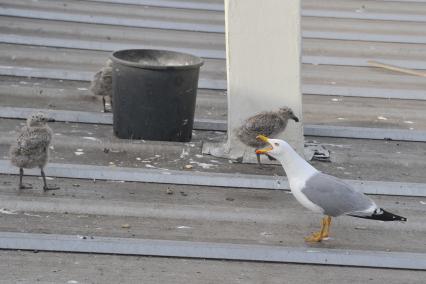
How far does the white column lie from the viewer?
871 cm

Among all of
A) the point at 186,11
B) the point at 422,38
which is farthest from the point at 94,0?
the point at 422,38

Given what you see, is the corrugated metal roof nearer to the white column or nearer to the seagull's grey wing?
the seagull's grey wing

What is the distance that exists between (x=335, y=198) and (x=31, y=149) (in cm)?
266

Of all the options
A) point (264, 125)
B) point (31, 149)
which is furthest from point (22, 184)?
point (264, 125)

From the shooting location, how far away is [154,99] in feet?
29.3

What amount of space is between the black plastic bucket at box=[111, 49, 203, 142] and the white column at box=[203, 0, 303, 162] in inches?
20.1

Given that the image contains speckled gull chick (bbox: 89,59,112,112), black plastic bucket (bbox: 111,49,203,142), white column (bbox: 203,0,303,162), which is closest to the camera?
white column (bbox: 203,0,303,162)

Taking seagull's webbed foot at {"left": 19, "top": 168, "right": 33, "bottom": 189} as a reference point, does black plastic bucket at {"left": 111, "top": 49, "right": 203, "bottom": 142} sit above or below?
above

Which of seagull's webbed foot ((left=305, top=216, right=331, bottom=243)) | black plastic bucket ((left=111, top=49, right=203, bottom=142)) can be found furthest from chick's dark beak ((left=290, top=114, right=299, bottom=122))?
seagull's webbed foot ((left=305, top=216, right=331, bottom=243))

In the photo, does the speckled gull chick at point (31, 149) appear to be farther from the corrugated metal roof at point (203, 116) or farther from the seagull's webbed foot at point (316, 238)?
the seagull's webbed foot at point (316, 238)

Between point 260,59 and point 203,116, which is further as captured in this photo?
point 203,116

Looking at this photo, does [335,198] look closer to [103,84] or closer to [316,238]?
[316,238]

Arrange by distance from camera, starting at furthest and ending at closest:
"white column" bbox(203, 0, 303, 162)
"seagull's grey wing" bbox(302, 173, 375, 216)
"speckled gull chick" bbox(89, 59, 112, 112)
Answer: "speckled gull chick" bbox(89, 59, 112, 112)
"white column" bbox(203, 0, 303, 162)
"seagull's grey wing" bbox(302, 173, 375, 216)

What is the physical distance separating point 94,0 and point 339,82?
5011 millimetres
